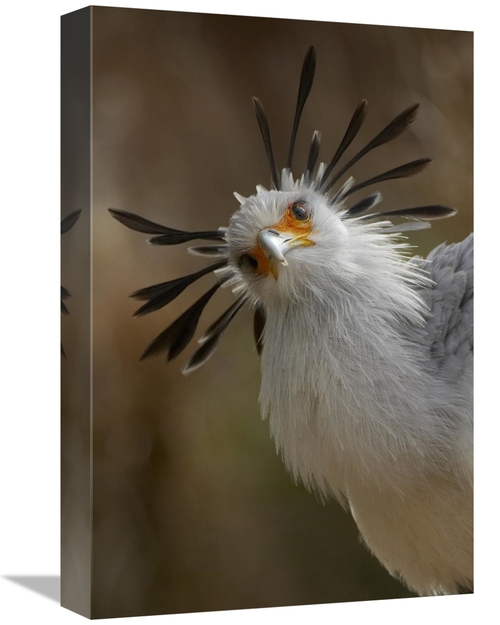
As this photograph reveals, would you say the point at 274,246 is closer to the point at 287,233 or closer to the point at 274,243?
the point at 274,243

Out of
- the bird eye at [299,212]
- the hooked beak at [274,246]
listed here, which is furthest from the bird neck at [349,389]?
the bird eye at [299,212]

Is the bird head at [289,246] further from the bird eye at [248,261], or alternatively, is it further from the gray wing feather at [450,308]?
the gray wing feather at [450,308]

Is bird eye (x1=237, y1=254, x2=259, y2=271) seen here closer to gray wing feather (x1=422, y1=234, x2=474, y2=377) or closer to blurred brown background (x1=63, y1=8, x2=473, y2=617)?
blurred brown background (x1=63, y1=8, x2=473, y2=617)

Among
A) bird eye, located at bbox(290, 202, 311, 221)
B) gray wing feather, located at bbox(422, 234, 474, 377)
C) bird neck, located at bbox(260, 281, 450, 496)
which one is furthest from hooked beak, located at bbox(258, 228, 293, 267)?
gray wing feather, located at bbox(422, 234, 474, 377)

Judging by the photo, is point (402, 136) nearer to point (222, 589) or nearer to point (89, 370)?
point (89, 370)

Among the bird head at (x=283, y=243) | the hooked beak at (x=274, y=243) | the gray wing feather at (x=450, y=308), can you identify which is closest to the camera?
the hooked beak at (x=274, y=243)

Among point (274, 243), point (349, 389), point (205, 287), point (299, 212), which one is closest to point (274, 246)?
point (274, 243)

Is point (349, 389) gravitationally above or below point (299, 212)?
below
